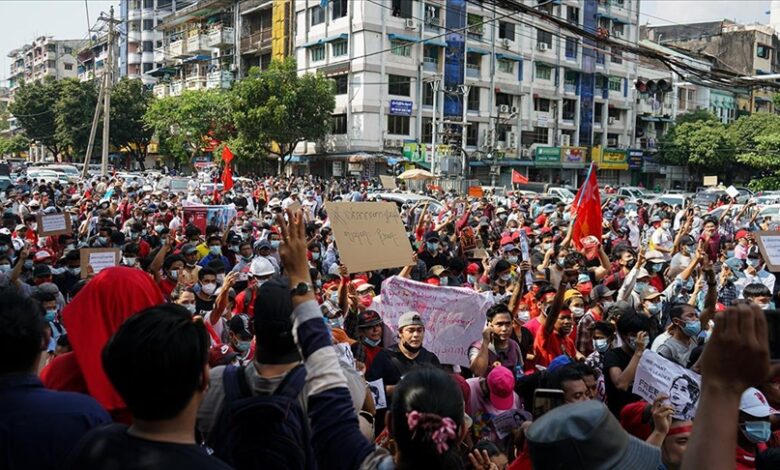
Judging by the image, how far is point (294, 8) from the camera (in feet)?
145

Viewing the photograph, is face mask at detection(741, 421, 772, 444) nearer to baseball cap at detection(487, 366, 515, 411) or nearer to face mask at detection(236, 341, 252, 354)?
A: baseball cap at detection(487, 366, 515, 411)

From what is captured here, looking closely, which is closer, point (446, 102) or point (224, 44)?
point (446, 102)

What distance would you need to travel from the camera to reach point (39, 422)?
7.16ft

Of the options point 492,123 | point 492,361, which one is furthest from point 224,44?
point 492,361

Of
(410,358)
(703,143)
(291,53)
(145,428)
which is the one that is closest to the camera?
(145,428)

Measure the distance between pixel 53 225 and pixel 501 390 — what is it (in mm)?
7235

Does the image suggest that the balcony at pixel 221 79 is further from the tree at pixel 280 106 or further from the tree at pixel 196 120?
the tree at pixel 280 106

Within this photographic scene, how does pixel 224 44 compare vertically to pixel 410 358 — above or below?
above

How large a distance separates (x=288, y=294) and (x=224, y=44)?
167 ft

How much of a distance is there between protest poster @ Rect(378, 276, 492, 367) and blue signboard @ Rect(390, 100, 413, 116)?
35415 mm

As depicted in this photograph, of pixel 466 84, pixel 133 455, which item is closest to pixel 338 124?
pixel 466 84

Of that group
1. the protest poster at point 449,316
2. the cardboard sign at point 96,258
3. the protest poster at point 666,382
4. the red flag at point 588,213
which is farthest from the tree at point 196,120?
the protest poster at point 666,382

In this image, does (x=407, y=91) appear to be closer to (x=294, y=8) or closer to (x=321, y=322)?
(x=294, y=8)

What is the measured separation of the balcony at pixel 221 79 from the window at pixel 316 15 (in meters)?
8.89
